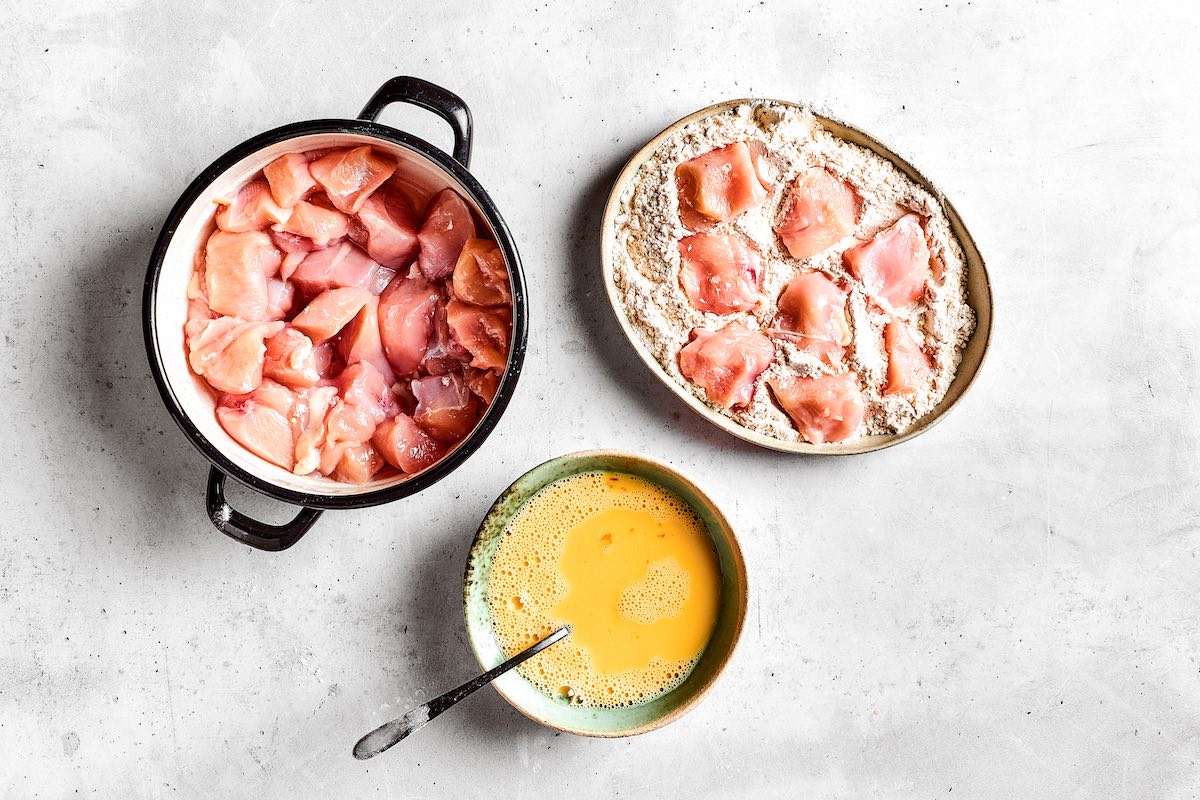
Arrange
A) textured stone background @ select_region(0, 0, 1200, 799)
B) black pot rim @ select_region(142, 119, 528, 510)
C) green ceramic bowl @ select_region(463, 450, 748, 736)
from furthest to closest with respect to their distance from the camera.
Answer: textured stone background @ select_region(0, 0, 1200, 799)
green ceramic bowl @ select_region(463, 450, 748, 736)
black pot rim @ select_region(142, 119, 528, 510)

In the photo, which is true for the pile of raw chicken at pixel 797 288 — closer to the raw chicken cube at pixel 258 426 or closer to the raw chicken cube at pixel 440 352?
the raw chicken cube at pixel 440 352

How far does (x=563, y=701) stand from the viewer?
1.63 meters

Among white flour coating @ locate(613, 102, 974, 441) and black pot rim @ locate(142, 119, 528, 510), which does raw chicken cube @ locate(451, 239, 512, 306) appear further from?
white flour coating @ locate(613, 102, 974, 441)

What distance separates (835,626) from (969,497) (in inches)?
15.3

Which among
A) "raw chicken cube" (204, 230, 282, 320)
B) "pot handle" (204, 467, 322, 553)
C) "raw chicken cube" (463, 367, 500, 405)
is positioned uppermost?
"raw chicken cube" (204, 230, 282, 320)

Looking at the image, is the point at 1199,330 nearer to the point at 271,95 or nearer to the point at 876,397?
the point at 876,397

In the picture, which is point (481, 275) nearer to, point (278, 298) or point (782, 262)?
point (278, 298)

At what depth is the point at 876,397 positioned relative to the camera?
1.66m

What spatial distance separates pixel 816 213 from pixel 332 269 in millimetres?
902

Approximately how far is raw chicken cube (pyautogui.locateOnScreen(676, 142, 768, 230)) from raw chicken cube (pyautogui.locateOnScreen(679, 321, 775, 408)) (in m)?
0.22

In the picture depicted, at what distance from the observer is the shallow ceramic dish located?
1.64m

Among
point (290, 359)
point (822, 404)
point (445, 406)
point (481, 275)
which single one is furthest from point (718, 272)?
point (290, 359)

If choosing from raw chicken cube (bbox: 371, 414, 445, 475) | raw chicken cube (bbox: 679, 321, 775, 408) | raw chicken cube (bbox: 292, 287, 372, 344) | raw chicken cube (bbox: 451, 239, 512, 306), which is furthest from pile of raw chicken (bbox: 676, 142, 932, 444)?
raw chicken cube (bbox: 292, 287, 372, 344)

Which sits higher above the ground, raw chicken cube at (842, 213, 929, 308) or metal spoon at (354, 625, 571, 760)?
raw chicken cube at (842, 213, 929, 308)
